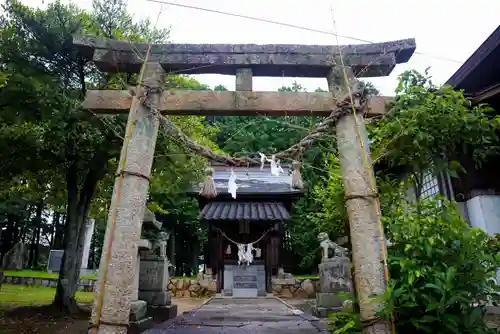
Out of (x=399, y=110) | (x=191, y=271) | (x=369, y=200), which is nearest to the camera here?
(x=369, y=200)

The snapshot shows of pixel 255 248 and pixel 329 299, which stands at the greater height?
pixel 255 248

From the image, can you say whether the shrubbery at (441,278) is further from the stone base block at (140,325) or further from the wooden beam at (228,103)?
the stone base block at (140,325)

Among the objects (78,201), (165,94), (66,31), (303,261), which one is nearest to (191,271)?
(303,261)

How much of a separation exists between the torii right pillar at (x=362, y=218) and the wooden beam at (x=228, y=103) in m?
0.43

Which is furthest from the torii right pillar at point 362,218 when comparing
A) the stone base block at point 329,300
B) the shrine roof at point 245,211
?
the shrine roof at point 245,211

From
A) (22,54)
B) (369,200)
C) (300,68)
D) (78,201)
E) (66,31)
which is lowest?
(369,200)

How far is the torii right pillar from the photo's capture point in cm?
400

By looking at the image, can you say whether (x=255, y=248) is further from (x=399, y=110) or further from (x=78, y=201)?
(x=399, y=110)

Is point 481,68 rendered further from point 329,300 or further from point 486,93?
point 329,300

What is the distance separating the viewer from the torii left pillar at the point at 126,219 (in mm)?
3979

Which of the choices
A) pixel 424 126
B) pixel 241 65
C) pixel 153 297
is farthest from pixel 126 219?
pixel 153 297

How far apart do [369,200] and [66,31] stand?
7743mm

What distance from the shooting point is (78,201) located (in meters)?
10.1

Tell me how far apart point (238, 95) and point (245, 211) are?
1333 cm
